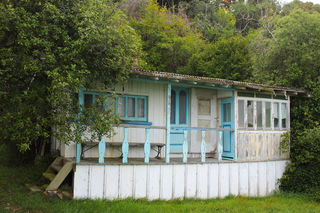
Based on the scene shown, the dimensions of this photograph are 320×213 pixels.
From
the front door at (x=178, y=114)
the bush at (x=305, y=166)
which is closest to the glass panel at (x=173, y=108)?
the front door at (x=178, y=114)

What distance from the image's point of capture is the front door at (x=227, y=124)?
10.0 metres

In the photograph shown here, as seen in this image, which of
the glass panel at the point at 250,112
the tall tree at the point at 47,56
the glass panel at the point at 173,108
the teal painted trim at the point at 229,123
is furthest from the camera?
the glass panel at the point at 173,108

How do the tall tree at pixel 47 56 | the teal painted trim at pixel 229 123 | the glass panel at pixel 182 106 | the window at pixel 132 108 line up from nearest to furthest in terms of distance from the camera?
the tall tree at pixel 47 56
the window at pixel 132 108
the teal painted trim at pixel 229 123
the glass panel at pixel 182 106

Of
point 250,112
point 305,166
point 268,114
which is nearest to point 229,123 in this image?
point 250,112

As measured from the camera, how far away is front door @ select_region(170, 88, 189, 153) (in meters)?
10.3

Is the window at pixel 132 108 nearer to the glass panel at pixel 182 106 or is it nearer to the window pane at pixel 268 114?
the glass panel at pixel 182 106

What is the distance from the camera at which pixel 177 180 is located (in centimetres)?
858

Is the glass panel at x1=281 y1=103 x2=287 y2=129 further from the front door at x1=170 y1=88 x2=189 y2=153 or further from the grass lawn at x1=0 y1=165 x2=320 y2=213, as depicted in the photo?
the front door at x1=170 y1=88 x2=189 y2=153

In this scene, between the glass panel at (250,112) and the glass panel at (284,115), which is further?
the glass panel at (284,115)

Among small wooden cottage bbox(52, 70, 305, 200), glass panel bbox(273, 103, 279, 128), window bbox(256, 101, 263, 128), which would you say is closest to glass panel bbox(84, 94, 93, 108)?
small wooden cottage bbox(52, 70, 305, 200)

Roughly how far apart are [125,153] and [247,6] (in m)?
27.2

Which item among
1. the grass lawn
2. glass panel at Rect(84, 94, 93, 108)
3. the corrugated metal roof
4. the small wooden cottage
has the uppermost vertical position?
the corrugated metal roof

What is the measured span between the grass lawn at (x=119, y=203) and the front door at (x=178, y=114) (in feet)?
7.54

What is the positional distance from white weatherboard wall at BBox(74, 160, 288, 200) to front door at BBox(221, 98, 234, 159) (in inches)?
24.2
